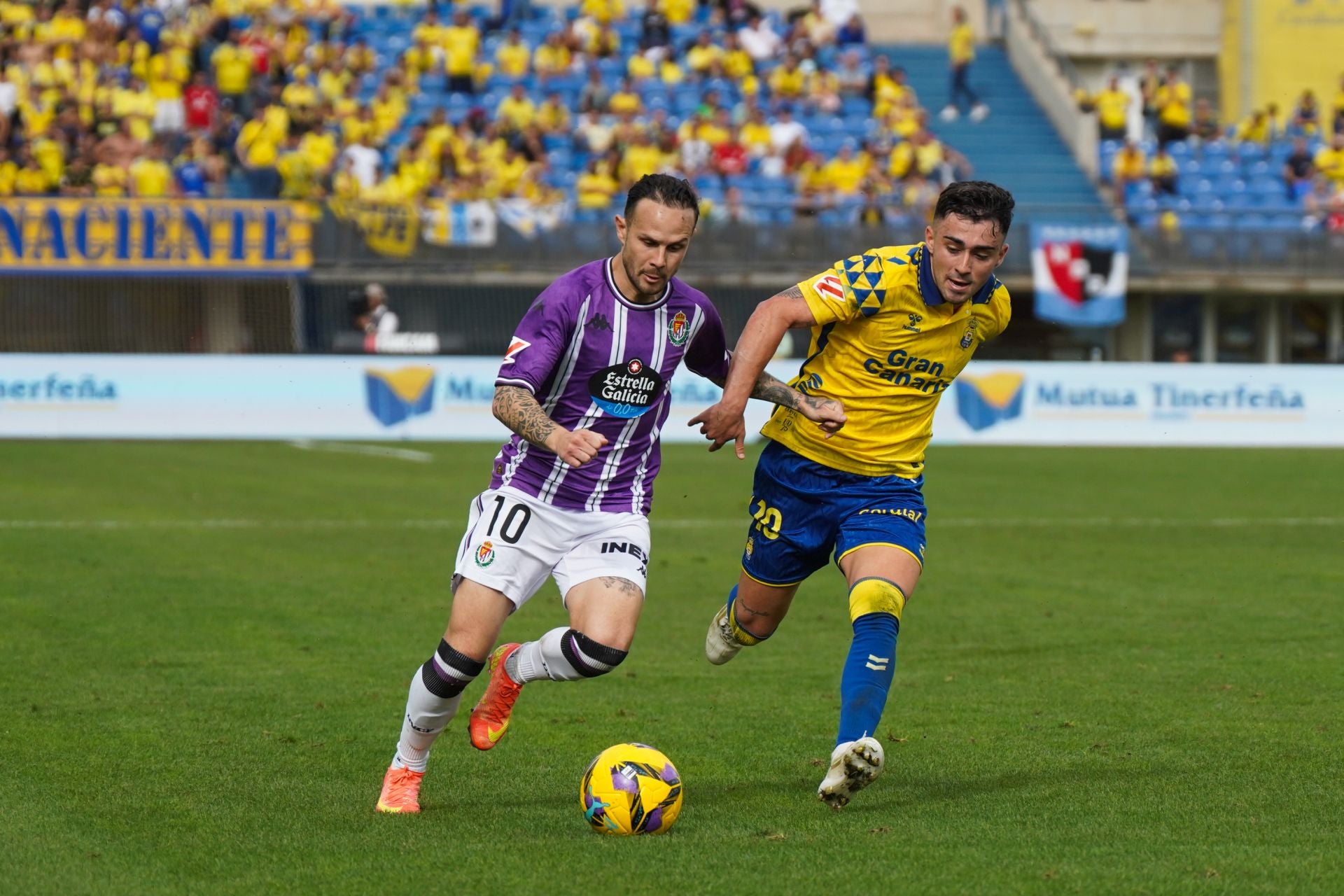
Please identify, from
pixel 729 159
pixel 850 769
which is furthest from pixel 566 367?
pixel 729 159

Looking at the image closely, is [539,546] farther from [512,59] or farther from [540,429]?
[512,59]

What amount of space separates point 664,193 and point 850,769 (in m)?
1.96

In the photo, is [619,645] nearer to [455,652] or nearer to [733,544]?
[455,652]

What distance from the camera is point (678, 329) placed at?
611cm

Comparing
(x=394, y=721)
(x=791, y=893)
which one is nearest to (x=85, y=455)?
(x=394, y=721)

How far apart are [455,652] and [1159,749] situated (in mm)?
2888

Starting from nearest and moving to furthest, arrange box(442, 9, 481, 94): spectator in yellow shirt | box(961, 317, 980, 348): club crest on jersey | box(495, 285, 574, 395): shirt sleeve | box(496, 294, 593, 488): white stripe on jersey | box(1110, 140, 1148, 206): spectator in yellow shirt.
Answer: box(495, 285, 574, 395): shirt sleeve → box(496, 294, 593, 488): white stripe on jersey → box(961, 317, 980, 348): club crest on jersey → box(442, 9, 481, 94): spectator in yellow shirt → box(1110, 140, 1148, 206): spectator in yellow shirt

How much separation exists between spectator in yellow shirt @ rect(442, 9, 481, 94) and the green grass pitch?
16.8m

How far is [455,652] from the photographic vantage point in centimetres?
589

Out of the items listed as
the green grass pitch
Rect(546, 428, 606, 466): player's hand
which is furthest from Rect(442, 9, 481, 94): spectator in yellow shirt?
Rect(546, 428, 606, 466): player's hand

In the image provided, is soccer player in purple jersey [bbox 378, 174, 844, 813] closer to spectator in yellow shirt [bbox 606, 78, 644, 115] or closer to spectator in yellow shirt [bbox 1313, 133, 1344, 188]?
spectator in yellow shirt [bbox 606, 78, 644, 115]

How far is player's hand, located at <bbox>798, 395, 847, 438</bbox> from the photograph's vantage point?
6129mm

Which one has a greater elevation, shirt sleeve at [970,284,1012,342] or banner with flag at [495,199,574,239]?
shirt sleeve at [970,284,1012,342]

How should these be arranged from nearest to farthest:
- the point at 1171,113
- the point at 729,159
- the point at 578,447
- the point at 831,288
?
1. the point at 578,447
2. the point at 831,288
3. the point at 729,159
4. the point at 1171,113
